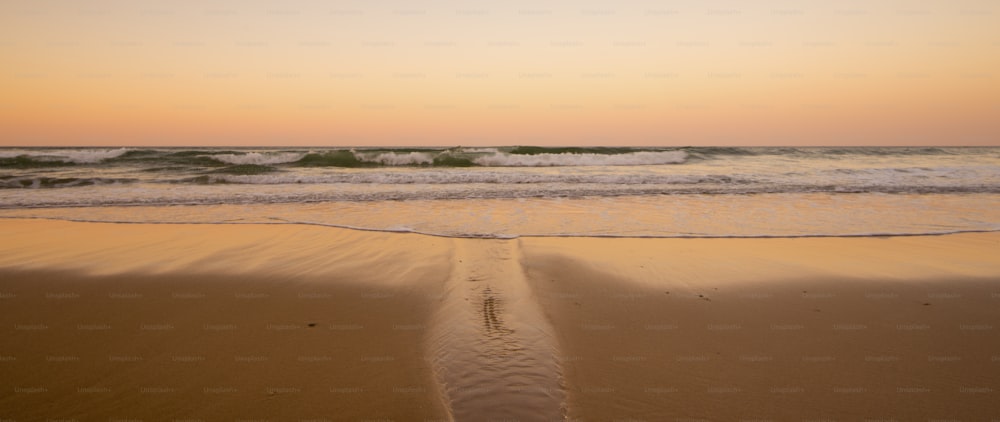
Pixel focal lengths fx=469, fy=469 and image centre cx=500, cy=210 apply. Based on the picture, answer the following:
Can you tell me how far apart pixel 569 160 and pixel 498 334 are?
26.7 metres

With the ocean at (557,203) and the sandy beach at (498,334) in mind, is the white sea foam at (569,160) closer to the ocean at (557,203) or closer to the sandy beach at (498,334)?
the ocean at (557,203)

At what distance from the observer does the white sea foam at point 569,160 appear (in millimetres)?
29219

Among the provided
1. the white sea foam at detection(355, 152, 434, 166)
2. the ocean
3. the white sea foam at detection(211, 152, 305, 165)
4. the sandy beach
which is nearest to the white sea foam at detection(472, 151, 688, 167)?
the white sea foam at detection(355, 152, 434, 166)

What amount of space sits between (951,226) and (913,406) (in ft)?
25.0

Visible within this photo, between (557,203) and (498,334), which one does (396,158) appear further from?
(498,334)

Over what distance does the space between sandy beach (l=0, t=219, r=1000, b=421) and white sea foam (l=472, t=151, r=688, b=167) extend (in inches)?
920

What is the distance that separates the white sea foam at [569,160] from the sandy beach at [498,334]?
23.4 m

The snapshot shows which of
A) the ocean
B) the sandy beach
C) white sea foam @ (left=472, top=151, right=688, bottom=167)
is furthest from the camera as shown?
white sea foam @ (left=472, top=151, right=688, bottom=167)

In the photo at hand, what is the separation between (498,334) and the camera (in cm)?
331

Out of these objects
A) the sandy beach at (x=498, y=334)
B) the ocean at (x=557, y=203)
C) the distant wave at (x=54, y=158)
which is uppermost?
the distant wave at (x=54, y=158)

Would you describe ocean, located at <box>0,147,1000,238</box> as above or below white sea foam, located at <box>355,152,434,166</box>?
below

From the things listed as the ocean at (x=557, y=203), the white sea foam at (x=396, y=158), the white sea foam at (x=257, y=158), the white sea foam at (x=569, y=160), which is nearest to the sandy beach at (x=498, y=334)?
the ocean at (x=557, y=203)

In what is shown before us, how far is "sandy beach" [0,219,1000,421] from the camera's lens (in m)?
2.51

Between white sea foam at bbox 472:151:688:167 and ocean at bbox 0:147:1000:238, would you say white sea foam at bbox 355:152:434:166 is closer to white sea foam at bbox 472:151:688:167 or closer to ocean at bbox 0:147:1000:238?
white sea foam at bbox 472:151:688:167
